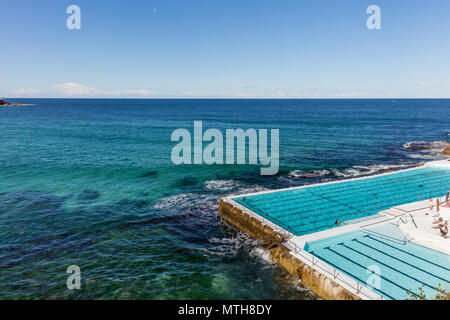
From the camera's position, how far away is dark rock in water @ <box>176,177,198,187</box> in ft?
108

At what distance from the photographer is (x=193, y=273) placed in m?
16.8

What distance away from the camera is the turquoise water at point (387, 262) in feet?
44.3

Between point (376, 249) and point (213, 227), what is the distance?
1148 cm

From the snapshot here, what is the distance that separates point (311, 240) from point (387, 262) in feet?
13.7

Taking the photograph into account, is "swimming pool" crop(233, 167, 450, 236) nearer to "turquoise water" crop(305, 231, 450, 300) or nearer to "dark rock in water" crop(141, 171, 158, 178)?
"turquoise water" crop(305, 231, 450, 300)

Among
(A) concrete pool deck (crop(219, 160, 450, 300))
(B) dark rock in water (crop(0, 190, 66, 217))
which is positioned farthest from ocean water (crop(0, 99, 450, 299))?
(A) concrete pool deck (crop(219, 160, 450, 300))

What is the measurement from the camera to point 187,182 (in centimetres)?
3375

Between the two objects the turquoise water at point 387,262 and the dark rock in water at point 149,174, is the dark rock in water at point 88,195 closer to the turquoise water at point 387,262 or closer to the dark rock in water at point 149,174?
the dark rock in water at point 149,174

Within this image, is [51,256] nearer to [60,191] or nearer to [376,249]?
[60,191]

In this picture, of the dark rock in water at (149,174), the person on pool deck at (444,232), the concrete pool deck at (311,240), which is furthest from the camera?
the dark rock in water at (149,174)

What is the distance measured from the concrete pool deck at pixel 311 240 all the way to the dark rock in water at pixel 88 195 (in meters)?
13.5

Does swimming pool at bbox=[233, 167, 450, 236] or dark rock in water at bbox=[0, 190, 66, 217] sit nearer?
swimming pool at bbox=[233, 167, 450, 236]

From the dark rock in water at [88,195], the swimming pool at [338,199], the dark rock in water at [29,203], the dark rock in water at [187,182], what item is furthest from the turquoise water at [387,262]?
the dark rock in water at [29,203]

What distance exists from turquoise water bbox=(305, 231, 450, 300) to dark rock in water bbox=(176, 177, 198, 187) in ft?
60.1
